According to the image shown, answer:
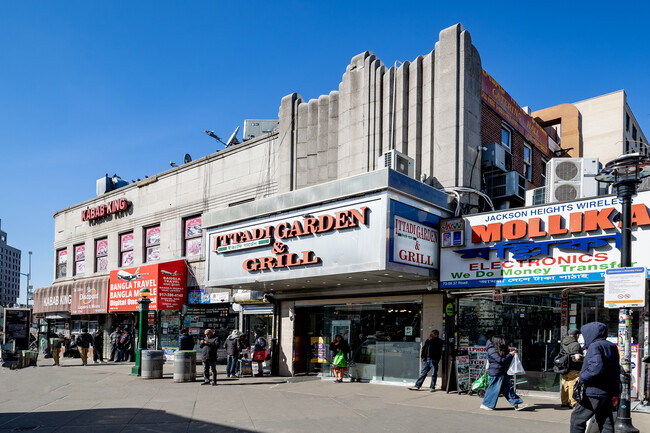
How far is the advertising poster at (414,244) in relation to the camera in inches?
533

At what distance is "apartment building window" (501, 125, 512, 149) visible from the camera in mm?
18684

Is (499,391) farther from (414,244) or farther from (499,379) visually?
(414,244)

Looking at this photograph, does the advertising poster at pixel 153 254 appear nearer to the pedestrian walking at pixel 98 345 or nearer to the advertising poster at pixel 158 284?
the advertising poster at pixel 158 284

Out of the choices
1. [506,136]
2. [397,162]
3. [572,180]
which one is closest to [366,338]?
[397,162]

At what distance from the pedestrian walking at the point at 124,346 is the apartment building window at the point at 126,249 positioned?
133 inches

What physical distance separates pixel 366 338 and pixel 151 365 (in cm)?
675

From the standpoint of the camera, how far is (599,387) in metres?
7.37

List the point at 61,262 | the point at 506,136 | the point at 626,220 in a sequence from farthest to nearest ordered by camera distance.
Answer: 1. the point at 61,262
2. the point at 506,136
3. the point at 626,220

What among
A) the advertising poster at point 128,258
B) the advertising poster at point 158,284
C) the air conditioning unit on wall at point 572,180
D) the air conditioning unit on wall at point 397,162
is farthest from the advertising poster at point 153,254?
the air conditioning unit on wall at point 572,180

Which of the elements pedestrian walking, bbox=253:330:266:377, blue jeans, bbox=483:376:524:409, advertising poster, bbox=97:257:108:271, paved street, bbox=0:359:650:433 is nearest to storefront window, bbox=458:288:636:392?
paved street, bbox=0:359:650:433

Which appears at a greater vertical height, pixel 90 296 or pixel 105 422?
pixel 90 296

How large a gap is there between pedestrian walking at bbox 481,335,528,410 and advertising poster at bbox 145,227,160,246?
58.8 ft

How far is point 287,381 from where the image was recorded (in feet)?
56.0

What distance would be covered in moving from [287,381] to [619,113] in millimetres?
29079
